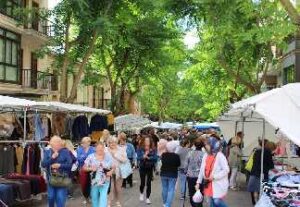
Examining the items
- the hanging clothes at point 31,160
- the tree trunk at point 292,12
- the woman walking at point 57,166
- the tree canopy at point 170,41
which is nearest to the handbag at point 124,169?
the hanging clothes at point 31,160

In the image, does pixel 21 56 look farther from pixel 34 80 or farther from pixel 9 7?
pixel 9 7

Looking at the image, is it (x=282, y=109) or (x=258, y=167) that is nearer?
(x=282, y=109)

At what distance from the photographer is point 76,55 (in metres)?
28.6

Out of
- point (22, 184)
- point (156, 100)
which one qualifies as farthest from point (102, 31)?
point (156, 100)

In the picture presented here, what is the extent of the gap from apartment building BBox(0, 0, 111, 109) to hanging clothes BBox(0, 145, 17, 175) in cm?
1347

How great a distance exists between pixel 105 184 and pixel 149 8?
658 inches

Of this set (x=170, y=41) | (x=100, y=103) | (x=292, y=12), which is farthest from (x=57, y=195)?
(x=100, y=103)

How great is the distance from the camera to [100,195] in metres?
12.5

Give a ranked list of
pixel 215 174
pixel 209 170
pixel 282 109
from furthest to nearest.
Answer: pixel 209 170 → pixel 215 174 → pixel 282 109

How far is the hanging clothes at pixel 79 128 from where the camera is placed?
2247 cm

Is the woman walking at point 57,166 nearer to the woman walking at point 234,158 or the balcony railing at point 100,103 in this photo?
the woman walking at point 234,158

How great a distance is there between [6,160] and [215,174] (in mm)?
5839

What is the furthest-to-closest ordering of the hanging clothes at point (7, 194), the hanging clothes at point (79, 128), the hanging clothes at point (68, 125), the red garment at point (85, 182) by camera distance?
the hanging clothes at point (79, 128), the hanging clothes at point (68, 125), the red garment at point (85, 182), the hanging clothes at point (7, 194)

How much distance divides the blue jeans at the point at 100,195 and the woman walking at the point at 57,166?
64 centimetres
